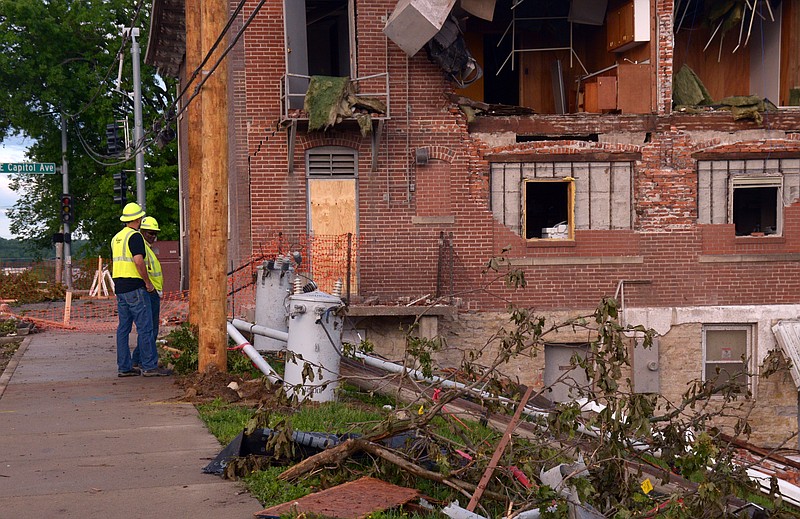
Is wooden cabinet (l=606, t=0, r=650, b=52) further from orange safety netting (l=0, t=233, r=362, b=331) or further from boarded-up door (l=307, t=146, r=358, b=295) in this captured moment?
orange safety netting (l=0, t=233, r=362, b=331)

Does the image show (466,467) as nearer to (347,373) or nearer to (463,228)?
(347,373)

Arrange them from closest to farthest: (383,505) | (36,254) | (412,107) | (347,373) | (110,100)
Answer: (383,505) → (347,373) → (412,107) → (110,100) → (36,254)

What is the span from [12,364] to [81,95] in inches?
Answer: 1266

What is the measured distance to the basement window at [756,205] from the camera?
19.3 m

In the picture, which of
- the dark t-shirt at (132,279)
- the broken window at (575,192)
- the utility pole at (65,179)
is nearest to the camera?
the dark t-shirt at (132,279)

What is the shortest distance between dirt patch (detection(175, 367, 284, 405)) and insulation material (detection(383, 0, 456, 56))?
26.8 feet

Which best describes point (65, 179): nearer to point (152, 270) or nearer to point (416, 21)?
point (416, 21)

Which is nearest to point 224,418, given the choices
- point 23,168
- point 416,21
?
point 416,21

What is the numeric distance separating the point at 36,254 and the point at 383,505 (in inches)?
2028

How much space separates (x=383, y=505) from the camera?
6320 mm

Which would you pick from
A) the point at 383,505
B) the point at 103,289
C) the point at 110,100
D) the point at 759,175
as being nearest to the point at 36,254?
the point at 110,100

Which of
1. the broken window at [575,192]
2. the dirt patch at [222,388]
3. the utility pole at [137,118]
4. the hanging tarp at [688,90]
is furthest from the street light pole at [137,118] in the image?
the dirt patch at [222,388]

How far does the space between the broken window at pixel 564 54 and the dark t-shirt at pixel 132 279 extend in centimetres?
916

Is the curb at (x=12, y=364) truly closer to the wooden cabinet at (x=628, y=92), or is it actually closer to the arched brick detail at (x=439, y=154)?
the arched brick detail at (x=439, y=154)
